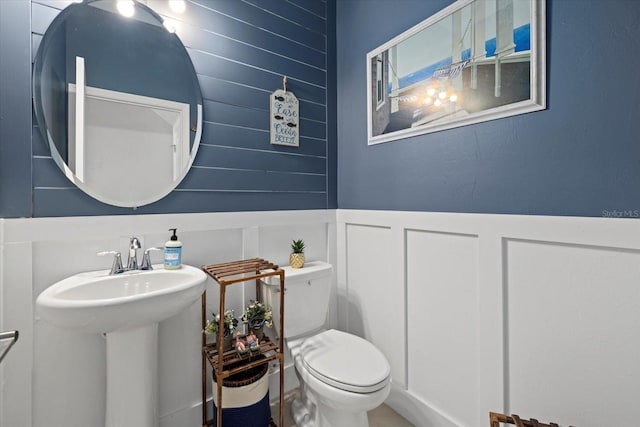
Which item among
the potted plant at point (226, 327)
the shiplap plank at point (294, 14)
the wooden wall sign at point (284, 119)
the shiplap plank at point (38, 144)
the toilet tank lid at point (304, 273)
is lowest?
the potted plant at point (226, 327)

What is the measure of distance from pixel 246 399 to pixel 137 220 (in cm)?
99

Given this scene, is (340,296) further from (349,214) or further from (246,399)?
(246,399)

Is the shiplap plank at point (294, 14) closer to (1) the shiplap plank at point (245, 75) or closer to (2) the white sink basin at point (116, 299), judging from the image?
(1) the shiplap plank at point (245, 75)

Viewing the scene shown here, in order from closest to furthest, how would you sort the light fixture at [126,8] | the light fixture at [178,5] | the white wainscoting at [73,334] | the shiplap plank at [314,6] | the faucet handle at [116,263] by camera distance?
the white wainscoting at [73,334] < the faucet handle at [116,263] < the light fixture at [126,8] < the light fixture at [178,5] < the shiplap plank at [314,6]

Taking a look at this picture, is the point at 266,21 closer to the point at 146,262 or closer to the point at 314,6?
the point at 314,6

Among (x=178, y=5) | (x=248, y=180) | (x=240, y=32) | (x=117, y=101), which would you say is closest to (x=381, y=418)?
(x=248, y=180)

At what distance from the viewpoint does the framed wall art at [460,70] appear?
1131mm

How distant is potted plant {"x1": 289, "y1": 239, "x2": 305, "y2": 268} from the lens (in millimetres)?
1768

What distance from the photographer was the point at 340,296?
211 centimetres

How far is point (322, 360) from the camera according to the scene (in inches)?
54.7

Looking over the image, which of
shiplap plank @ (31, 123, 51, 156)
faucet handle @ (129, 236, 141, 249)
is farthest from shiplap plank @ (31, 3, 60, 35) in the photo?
faucet handle @ (129, 236, 141, 249)

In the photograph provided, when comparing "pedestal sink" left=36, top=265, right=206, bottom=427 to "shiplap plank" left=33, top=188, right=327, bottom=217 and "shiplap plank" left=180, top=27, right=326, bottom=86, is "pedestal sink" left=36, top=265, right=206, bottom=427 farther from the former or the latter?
"shiplap plank" left=180, top=27, right=326, bottom=86

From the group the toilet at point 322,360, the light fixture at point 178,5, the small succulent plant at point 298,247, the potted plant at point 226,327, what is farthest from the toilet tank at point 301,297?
the light fixture at point 178,5

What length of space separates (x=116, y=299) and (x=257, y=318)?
75 cm
